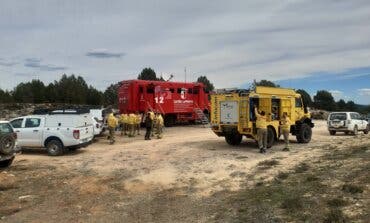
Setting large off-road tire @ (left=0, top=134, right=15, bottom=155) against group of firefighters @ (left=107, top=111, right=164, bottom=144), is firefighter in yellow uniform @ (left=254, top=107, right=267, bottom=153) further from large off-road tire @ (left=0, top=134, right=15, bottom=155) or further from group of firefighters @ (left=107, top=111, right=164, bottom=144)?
large off-road tire @ (left=0, top=134, right=15, bottom=155)

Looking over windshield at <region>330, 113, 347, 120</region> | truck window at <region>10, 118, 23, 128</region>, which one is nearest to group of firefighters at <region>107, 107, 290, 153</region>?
truck window at <region>10, 118, 23, 128</region>

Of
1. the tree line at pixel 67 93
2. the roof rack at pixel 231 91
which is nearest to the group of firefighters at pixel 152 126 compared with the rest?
the roof rack at pixel 231 91

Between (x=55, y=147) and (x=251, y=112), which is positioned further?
(x=251, y=112)

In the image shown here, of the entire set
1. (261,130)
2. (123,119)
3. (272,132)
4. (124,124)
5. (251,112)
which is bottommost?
(272,132)

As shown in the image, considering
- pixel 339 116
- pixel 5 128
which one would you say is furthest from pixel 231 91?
pixel 339 116

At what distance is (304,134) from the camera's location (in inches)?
978

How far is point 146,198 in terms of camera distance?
44.3 ft

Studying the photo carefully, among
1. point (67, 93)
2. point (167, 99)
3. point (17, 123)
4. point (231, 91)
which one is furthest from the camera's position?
point (67, 93)

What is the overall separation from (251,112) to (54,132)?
27.7 ft

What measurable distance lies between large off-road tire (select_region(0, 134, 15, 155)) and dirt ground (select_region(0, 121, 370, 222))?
0.72 meters

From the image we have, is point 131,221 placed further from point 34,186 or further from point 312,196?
point 34,186

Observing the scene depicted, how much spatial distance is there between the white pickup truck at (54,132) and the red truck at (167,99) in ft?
42.8

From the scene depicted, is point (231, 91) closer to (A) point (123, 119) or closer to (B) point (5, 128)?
(B) point (5, 128)

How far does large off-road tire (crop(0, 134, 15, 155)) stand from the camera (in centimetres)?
1708
